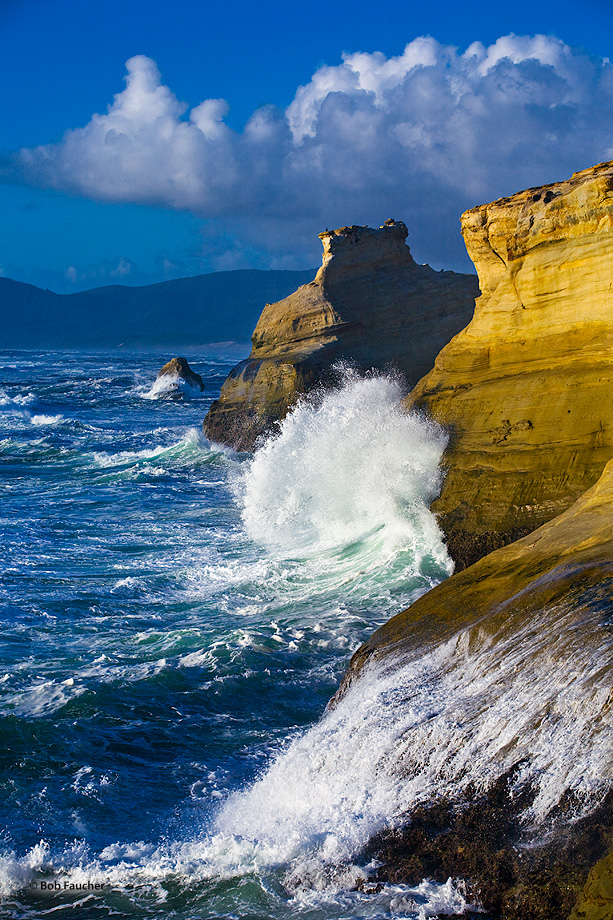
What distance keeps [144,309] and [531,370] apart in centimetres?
16000

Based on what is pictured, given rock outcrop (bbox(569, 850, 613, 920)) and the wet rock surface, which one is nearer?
rock outcrop (bbox(569, 850, 613, 920))

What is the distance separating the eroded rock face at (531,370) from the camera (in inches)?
311

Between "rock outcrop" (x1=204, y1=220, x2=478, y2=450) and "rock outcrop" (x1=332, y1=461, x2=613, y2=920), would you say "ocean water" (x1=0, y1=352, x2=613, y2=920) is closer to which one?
"rock outcrop" (x1=332, y1=461, x2=613, y2=920)

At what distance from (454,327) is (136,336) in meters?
112

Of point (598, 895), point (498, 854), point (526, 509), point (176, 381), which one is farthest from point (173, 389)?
point (598, 895)

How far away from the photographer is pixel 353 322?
66.1 feet

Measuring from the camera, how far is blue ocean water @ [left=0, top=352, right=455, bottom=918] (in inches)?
173

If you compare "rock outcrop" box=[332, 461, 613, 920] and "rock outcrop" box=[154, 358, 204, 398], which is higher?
"rock outcrop" box=[154, 358, 204, 398]

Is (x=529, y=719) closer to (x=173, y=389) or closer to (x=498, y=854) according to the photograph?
(x=498, y=854)

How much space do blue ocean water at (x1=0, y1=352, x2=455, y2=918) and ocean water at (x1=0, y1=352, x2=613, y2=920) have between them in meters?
0.02

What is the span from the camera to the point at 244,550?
11.1 m

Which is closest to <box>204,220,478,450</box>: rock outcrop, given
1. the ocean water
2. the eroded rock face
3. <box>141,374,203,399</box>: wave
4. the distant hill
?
the ocean water

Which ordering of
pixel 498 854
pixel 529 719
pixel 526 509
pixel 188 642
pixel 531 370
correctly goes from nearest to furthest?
pixel 498 854 → pixel 529 719 → pixel 188 642 → pixel 526 509 → pixel 531 370

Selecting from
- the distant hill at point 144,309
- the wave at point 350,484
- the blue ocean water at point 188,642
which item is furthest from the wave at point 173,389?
the distant hill at point 144,309
